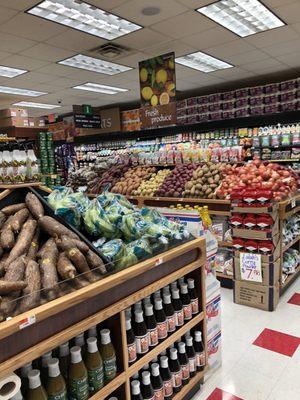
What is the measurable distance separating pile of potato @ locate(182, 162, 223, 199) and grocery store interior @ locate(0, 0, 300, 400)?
0.03 meters

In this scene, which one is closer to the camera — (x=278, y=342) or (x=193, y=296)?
(x=193, y=296)

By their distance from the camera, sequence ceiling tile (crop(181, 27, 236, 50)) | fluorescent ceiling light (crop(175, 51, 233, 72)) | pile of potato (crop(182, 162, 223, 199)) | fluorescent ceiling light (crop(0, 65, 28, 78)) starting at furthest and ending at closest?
1. fluorescent ceiling light (crop(0, 65, 28, 78))
2. fluorescent ceiling light (crop(175, 51, 233, 72))
3. ceiling tile (crop(181, 27, 236, 50))
4. pile of potato (crop(182, 162, 223, 199))

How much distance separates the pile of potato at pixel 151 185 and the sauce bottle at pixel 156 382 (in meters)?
3.24

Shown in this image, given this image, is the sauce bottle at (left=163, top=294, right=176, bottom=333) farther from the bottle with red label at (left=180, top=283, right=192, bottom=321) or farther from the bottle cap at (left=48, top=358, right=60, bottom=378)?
the bottle cap at (left=48, top=358, right=60, bottom=378)

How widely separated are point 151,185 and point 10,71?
12.4 feet

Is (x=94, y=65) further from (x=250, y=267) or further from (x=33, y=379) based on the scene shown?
(x=33, y=379)

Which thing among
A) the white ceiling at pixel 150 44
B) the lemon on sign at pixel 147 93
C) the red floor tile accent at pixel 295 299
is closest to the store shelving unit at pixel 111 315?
the red floor tile accent at pixel 295 299

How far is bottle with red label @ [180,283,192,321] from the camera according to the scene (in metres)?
2.09

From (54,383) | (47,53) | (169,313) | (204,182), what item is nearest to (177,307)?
(169,313)

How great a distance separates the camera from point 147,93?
5.46 meters

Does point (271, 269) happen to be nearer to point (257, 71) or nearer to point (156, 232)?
point (156, 232)

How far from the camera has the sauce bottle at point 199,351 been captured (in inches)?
86.4

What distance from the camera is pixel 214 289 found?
8.19 ft

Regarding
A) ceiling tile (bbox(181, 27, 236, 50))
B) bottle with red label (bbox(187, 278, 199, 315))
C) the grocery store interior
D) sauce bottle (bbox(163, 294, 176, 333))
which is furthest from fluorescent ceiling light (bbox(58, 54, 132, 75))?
sauce bottle (bbox(163, 294, 176, 333))
